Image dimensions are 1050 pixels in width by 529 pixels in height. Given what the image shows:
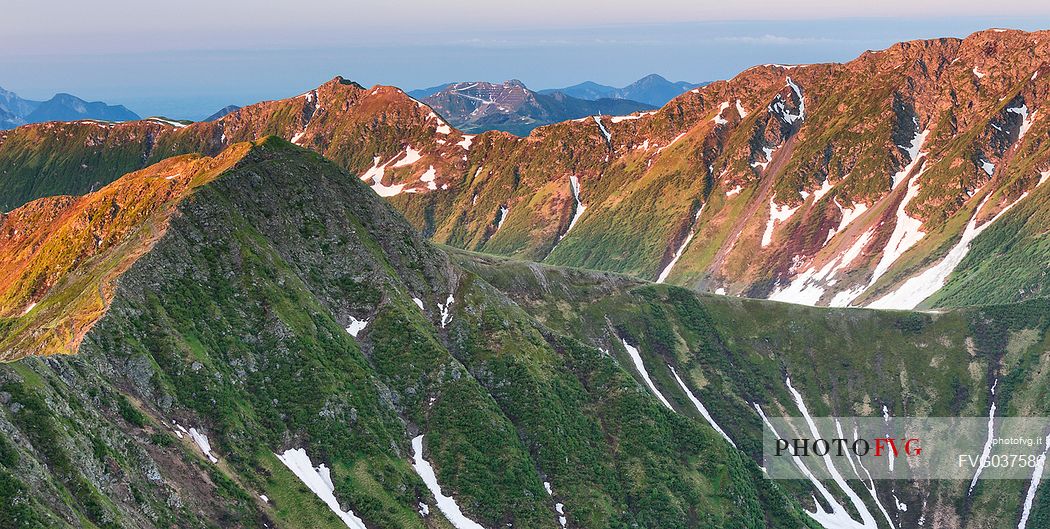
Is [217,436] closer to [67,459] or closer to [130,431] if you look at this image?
[130,431]

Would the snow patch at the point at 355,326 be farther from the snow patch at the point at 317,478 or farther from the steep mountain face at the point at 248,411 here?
the snow patch at the point at 317,478

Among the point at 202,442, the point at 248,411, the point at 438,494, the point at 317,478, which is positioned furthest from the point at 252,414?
the point at 438,494

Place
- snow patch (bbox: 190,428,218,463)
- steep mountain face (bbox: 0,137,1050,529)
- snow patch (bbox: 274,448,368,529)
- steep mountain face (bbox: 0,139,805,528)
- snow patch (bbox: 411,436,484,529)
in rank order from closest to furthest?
steep mountain face (bbox: 0,139,805,528), steep mountain face (bbox: 0,137,1050,529), snow patch (bbox: 190,428,218,463), snow patch (bbox: 274,448,368,529), snow patch (bbox: 411,436,484,529)

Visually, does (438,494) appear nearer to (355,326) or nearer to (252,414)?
(252,414)

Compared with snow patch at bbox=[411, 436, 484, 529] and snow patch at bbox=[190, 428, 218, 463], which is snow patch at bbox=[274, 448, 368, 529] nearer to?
snow patch at bbox=[190, 428, 218, 463]

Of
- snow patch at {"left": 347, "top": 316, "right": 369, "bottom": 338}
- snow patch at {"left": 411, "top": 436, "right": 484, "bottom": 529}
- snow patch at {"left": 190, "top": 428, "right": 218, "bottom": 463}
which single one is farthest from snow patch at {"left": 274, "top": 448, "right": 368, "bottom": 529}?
snow patch at {"left": 347, "top": 316, "right": 369, "bottom": 338}

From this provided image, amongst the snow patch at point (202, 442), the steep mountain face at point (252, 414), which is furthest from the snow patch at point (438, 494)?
the snow patch at point (202, 442)
